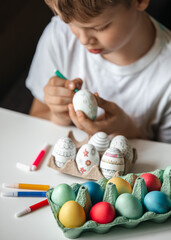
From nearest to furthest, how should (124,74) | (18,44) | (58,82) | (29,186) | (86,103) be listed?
1. (29,186)
2. (86,103)
3. (58,82)
4. (124,74)
5. (18,44)

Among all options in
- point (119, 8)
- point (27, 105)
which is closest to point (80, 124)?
point (119, 8)

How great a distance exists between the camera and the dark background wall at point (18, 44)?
1628 mm

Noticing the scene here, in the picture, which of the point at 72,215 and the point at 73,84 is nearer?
the point at 72,215

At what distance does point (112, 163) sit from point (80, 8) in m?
0.35

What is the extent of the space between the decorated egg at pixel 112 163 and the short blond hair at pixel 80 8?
0.31 meters

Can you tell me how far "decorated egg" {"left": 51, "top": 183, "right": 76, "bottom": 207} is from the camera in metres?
0.59

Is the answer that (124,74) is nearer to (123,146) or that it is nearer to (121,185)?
(123,146)

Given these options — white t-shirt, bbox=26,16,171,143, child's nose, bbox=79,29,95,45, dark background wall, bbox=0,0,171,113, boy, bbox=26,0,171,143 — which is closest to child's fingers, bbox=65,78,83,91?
boy, bbox=26,0,171,143

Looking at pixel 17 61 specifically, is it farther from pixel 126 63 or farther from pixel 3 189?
pixel 3 189

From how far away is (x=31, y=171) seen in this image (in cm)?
73

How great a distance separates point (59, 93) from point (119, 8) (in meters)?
0.27

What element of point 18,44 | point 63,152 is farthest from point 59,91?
point 18,44

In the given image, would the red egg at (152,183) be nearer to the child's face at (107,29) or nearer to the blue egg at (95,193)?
the blue egg at (95,193)

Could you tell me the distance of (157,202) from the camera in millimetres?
583
